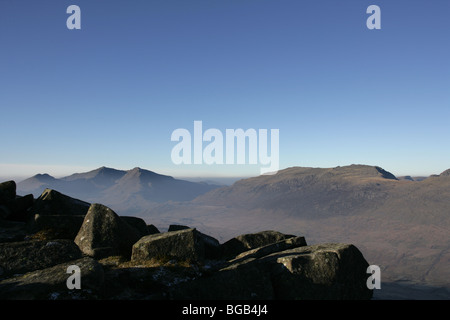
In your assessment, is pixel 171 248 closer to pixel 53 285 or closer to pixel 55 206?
pixel 53 285

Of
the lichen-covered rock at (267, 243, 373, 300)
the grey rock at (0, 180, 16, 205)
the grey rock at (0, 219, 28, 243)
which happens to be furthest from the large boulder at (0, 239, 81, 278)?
the grey rock at (0, 180, 16, 205)

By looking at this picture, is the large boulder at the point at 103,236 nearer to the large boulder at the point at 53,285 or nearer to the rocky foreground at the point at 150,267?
the rocky foreground at the point at 150,267

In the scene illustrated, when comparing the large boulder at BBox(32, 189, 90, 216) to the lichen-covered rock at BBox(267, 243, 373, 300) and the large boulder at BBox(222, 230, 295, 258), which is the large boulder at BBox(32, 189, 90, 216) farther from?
the lichen-covered rock at BBox(267, 243, 373, 300)

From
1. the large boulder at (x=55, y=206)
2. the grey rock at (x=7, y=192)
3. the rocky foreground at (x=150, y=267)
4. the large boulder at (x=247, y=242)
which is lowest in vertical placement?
the large boulder at (x=247, y=242)

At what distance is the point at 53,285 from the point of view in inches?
453

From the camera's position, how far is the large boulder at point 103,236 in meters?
18.4

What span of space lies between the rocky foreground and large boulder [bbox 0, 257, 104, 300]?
0.11 ft

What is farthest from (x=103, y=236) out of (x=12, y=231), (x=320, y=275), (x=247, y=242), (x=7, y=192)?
(x=320, y=275)

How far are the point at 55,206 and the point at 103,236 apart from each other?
7.83 metres

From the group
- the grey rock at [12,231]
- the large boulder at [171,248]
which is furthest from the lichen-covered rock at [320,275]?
the grey rock at [12,231]

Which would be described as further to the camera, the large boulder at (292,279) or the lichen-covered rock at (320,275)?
the lichen-covered rock at (320,275)

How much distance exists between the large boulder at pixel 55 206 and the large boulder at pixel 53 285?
11.5 metres
